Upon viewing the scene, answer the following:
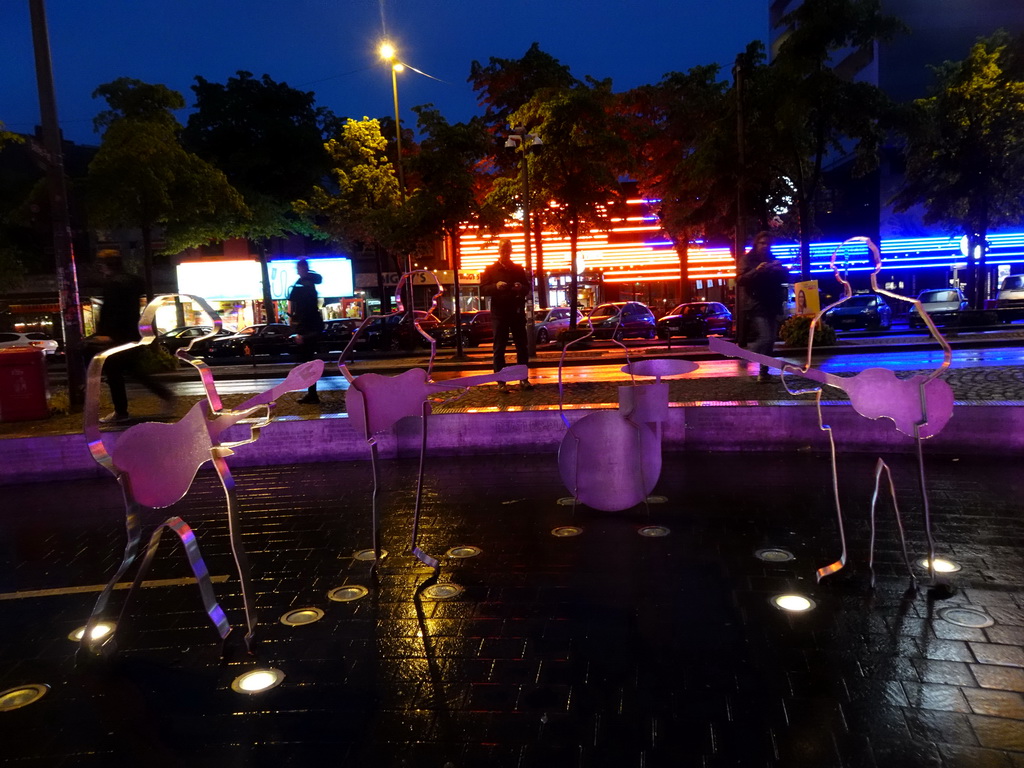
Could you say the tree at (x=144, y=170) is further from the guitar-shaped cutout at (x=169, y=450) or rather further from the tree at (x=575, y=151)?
the guitar-shaped cutout at (x=169, y=450)

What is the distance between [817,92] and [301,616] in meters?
21.6

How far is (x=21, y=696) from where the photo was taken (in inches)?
123

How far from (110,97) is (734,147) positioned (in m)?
19.8

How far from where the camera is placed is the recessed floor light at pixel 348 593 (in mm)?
4008

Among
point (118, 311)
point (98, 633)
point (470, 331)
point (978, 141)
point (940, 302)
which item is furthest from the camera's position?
point (978, 141)

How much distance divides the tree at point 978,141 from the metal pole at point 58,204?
2745 centimetres

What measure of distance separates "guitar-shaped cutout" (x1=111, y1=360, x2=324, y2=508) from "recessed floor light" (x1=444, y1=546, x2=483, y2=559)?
1.64 metres

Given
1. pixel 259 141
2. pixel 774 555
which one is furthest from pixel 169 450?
pixel 259 141

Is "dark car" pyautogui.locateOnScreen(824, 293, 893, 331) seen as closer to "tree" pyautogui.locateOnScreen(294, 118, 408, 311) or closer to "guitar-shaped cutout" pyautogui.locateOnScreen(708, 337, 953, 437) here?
"tree" pyautogui.locateOnScreen(294, 118, 408, 311)

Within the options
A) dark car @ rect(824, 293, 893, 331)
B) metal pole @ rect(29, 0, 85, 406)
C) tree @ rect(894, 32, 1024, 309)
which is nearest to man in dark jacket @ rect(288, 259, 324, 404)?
metal pole @ rect(29, 0, 85, 406)

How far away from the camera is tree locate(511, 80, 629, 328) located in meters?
21.9

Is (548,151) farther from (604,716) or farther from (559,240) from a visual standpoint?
(604,716)

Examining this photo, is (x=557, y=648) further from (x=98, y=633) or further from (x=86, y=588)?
(x=86, y=588)

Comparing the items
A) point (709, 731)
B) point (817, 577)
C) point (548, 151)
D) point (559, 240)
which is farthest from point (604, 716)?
point (559, 240)
